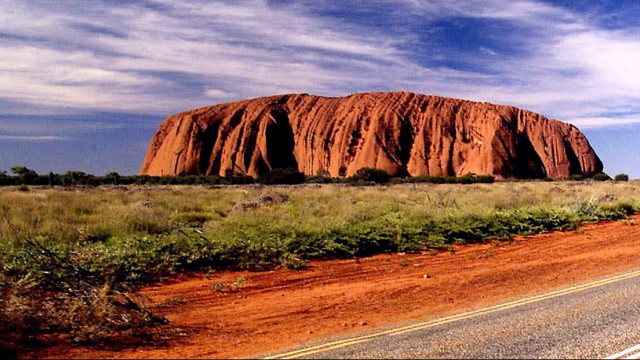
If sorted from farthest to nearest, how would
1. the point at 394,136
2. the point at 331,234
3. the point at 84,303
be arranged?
the point at 394,136
the point at 331,234
the point at 84,303

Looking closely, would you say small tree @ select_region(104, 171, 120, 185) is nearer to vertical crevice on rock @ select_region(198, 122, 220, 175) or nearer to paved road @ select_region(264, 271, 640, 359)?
vertical crevice on rock @ select_region(198, 122, 220, 175)

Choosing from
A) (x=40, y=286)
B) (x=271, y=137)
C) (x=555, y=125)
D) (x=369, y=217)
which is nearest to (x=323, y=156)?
(x=271, y=137)

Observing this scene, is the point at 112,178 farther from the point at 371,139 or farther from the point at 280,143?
the point at 371,139

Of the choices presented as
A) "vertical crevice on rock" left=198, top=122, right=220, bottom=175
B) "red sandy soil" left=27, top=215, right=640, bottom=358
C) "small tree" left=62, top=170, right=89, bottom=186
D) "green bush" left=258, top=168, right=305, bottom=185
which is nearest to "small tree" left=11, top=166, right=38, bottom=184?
"small tree" left=62, top=170, right=89, bottom=186

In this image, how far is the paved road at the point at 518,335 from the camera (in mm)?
5348

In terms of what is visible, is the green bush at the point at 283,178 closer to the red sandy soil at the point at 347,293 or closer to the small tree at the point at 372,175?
the small tree at the point at 372,175

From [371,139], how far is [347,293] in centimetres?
8180

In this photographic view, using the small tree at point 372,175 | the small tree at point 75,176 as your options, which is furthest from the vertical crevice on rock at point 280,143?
the small tree at point 75,176

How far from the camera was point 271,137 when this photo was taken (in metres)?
94.7

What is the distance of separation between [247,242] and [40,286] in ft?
14.2

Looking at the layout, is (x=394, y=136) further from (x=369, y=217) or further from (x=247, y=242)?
(x=247, y=242)

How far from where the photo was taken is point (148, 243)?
1043cm

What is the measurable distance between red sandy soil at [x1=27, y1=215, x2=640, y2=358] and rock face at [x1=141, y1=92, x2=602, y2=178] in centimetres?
7452

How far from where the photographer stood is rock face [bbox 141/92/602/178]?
88.4 m
